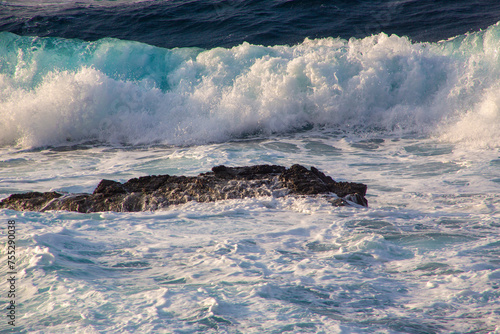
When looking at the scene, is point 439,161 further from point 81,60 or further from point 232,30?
point 81,60

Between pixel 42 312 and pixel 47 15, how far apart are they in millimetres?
16802

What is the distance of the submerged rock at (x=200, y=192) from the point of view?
17.3ft

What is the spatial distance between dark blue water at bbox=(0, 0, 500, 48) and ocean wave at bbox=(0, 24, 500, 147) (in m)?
1.86

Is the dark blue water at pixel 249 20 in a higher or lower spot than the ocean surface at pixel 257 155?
higher

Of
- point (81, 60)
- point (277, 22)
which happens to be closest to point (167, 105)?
point (81, 60)

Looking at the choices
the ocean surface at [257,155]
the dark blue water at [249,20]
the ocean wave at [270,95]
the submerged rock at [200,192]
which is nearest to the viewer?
the ocean surface at [257,155]

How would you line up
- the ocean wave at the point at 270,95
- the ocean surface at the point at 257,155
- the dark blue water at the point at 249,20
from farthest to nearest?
the dark blue water at the point at 249,20 < the ocean wave at the point at 270,95 < the ocean surface at the point at 257,155

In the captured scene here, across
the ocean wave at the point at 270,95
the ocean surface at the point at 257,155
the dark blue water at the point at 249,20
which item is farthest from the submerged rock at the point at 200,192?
the dark blue water at the point at 249,20

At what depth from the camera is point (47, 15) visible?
16.9 metres

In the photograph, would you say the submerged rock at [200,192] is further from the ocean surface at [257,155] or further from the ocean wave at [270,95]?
the ocean wave at [270,95]

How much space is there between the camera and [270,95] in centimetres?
1136

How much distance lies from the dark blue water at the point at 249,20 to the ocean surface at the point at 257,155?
0.29 feet

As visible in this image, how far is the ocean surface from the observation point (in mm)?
3053

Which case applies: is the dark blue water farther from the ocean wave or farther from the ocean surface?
the ocean wave
